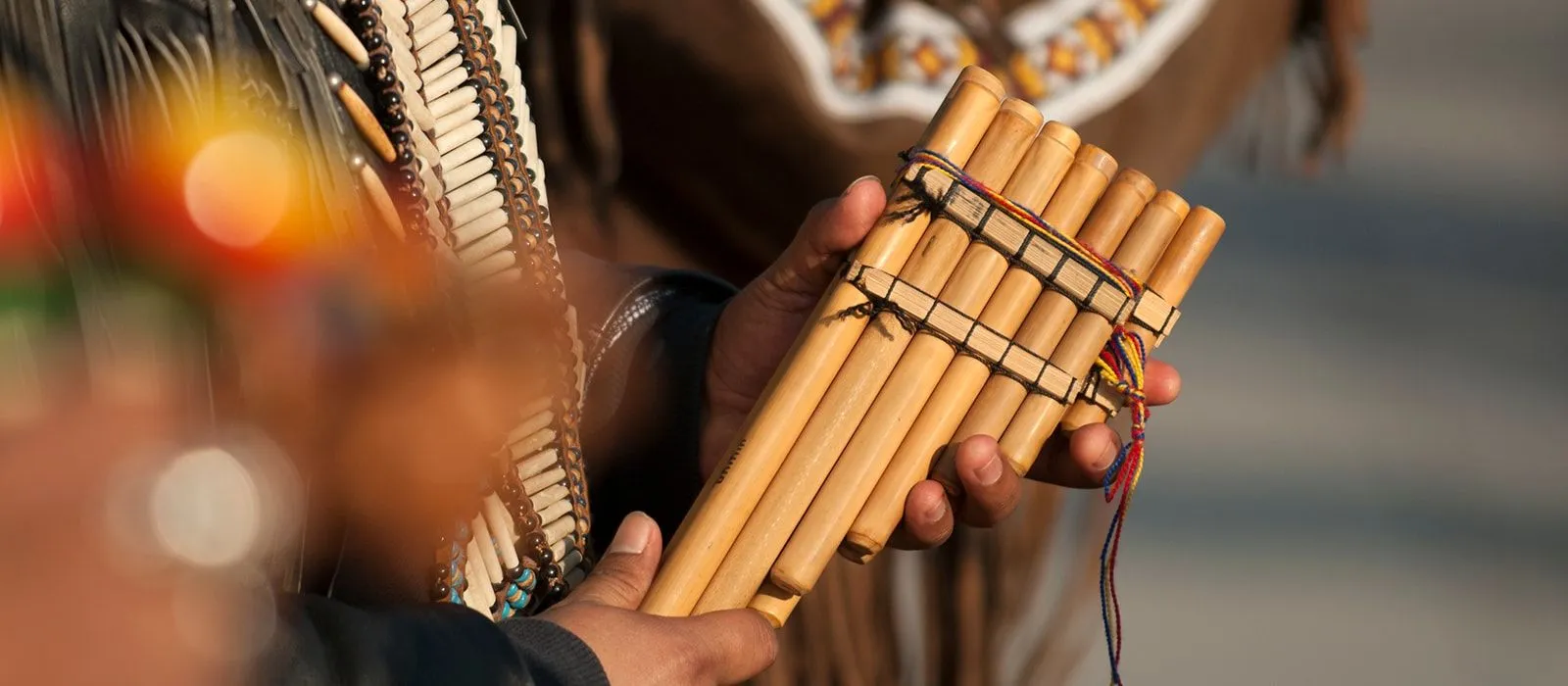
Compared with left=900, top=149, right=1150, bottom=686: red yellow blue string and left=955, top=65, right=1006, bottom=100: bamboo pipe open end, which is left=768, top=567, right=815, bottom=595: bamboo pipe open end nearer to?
left=900, top=149, right=1150, bottom=686: red yellow blue string

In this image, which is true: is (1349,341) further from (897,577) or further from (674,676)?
(674,676)

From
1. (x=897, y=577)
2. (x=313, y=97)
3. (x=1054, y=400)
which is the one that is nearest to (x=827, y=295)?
(x=1054, y=400)

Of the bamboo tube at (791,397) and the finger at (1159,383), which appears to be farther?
the finger at (1159,383)

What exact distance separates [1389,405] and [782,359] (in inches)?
79.5

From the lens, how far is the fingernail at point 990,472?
106 centimetres

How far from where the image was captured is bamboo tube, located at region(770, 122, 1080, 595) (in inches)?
42.0

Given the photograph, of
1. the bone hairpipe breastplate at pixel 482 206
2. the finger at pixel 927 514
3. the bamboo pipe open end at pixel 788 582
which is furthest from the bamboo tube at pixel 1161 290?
the bone hairpipe breastplate at pixel 482 206

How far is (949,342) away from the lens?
43.2 inches

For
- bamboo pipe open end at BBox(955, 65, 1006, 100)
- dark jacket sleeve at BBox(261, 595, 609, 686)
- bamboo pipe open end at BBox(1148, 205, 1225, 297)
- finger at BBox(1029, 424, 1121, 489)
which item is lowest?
dark jacket sleeve at BBox(261, 595, 609, 686)

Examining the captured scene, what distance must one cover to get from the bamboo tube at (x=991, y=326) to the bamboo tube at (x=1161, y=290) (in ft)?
0.12

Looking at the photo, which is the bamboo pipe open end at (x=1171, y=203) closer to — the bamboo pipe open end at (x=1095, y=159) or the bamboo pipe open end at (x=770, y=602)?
the bamboo pipe open end at (x=1095, y=159)

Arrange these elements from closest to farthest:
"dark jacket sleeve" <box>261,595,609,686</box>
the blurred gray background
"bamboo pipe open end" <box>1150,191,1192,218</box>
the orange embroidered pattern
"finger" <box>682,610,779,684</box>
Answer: "dark jacket sleeve" <box>261,595,609,686</box>
"finger" <box>682,610,779,684</box>
"bamboo pipe open end" <box>1150,191,1192,218</box>
the orange embroidered pattern
the blurred gray background

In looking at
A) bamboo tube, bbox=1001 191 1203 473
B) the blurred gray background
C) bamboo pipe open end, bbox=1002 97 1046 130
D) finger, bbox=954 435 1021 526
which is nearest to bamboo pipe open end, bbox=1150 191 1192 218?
bamboo tube, bbox=1001 191 1203 473

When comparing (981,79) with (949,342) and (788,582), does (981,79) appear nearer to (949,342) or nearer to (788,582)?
(949,342)
